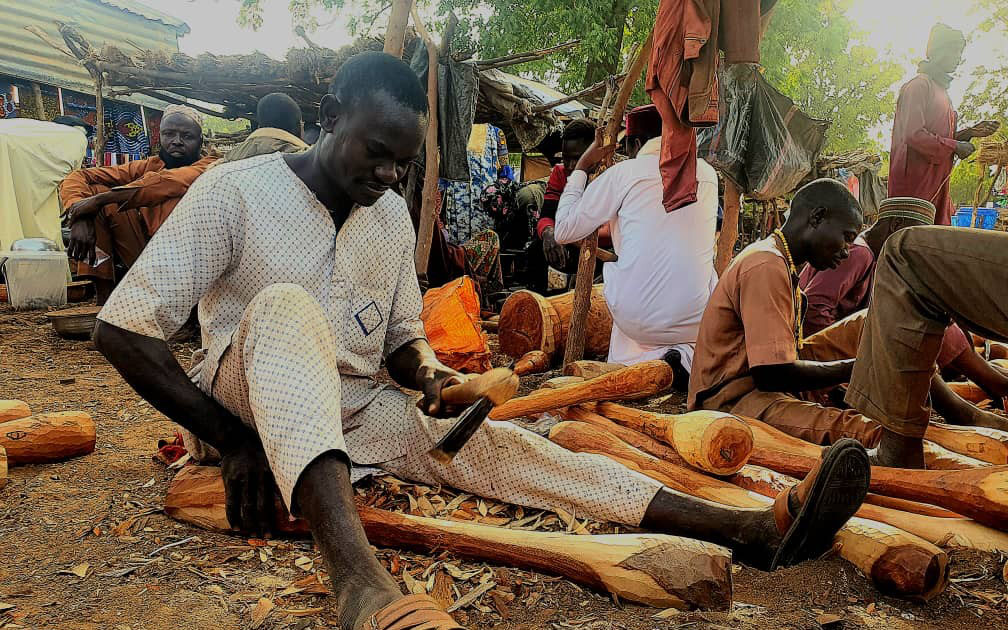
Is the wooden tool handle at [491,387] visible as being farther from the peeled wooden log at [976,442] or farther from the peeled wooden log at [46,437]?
the peeled wooden log at [976,442]

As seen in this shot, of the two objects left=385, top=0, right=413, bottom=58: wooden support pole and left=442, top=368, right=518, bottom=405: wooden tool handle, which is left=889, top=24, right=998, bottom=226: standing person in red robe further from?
left=442, top=368, right=518, bottom=405: wooden tool handle

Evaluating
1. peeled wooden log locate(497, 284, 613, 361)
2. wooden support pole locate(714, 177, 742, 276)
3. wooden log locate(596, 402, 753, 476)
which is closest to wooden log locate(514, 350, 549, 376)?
peeled wooden log locate(497, 284, 613, 361)

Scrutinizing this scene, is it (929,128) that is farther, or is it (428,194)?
(929,128)

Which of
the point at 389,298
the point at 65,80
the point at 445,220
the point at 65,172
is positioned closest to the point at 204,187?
the point at 389,298

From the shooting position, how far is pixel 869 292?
4086 millimetres

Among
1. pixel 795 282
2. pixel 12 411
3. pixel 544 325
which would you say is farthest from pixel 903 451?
pixel 12 411

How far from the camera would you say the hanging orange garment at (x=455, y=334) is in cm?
419

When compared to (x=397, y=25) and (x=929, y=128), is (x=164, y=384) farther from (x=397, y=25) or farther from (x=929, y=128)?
(x=929, y=128)

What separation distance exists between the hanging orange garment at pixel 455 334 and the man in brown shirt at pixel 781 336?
1.53 metres

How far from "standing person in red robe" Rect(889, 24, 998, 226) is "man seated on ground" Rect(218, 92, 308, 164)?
4319 millimetres

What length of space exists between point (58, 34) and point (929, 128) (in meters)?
13.0

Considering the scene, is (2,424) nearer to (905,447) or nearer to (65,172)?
(905,447)

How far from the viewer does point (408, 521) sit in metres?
1.78

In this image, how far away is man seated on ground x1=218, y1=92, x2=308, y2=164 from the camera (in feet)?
13.6
